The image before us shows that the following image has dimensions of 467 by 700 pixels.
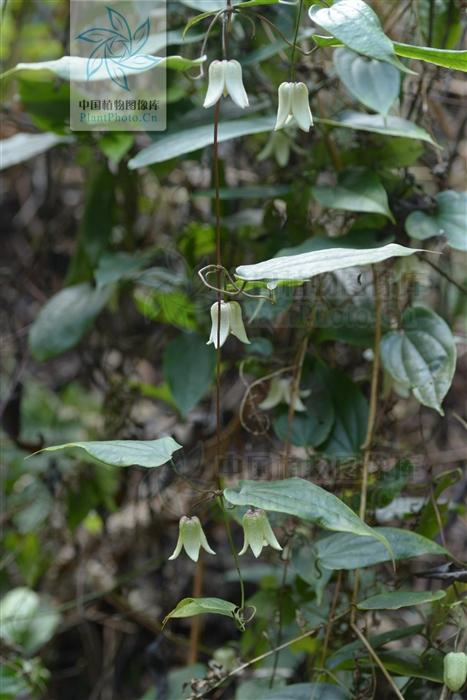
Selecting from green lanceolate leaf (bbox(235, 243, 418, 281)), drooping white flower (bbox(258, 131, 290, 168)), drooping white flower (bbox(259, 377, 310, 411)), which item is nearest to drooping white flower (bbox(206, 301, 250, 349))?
green lanceolate leaf (bbox(235, 243, 418, 281))

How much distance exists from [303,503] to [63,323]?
26.3 inches

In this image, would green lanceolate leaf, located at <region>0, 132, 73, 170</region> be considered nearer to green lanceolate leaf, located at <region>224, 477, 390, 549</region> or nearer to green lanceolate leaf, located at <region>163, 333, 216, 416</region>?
green lanceolate leaf, located at <region>163, 333, 216, 416</region>

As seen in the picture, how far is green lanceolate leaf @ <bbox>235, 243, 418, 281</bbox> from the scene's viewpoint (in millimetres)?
606

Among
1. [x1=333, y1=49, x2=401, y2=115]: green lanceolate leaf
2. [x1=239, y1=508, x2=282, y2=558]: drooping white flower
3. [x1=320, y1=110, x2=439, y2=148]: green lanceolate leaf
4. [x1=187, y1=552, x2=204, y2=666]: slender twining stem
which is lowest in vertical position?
[x1=187, y1=552, x2=204, y2=666]: slender twining stem

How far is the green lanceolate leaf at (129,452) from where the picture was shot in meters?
0.65

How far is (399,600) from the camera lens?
796 millimetres

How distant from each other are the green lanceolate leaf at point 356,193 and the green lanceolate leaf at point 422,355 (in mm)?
140

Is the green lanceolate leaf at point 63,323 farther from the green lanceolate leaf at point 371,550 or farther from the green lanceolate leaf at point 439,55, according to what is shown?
the green lanceolate leaf at point 439,55

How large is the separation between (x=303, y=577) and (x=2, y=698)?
1.67 ft

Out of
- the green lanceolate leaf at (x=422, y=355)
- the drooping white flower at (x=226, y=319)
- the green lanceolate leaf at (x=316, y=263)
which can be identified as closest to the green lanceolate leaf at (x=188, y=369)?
the green lanceolate leaf at (x=422, y=355)

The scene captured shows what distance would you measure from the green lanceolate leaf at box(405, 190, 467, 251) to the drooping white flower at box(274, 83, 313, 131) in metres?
0.25

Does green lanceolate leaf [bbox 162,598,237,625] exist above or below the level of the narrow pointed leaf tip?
below

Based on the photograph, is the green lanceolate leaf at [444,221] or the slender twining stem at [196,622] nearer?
the green lanceolate leaf at [444,221]

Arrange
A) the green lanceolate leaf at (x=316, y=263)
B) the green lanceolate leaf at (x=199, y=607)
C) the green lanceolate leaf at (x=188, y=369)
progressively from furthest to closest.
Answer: the green lanceolate leaf at (x=188, y=369), the green lanceolate leaf at (x=199, y=607), the green lanceolate leaf at (x=316, y=263)
